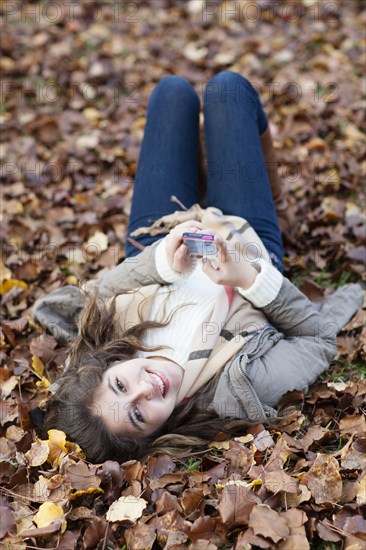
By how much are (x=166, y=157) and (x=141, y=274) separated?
745mm

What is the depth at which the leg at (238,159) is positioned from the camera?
122 inches

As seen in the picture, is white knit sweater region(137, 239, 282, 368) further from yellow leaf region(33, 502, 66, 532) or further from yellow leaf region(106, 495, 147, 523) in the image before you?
yellow leaf region(33, 502, 66, 532)

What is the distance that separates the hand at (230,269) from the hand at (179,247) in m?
0.11

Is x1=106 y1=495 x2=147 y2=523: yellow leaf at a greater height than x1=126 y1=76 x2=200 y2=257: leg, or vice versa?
x1=126 y1=76 x2=200 y2=257: leg

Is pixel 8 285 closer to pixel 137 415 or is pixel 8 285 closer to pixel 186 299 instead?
pixel 186 299

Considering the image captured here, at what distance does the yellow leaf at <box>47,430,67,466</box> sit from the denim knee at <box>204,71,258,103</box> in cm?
188

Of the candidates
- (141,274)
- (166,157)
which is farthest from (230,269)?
(166,157)

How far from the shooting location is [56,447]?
94.3 inches

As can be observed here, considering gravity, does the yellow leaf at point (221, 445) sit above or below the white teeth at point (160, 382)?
below

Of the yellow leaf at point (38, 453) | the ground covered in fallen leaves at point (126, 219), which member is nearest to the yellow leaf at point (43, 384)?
the ground covered in fallen leaves at point (126, 219)

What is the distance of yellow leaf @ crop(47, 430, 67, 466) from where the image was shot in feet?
7.83

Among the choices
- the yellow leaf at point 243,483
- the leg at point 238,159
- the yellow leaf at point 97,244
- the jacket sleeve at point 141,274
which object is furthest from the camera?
the yellow leaf at point 97,244

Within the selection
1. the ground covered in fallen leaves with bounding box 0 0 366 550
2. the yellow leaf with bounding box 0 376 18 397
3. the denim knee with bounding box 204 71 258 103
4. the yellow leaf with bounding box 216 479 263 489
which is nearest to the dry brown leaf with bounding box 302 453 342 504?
the ground covered in fallen leaves with bounding box 0 0 366 550

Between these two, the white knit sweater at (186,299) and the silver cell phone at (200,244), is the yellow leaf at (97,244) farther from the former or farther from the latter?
the silver cell phone at (200,244)
